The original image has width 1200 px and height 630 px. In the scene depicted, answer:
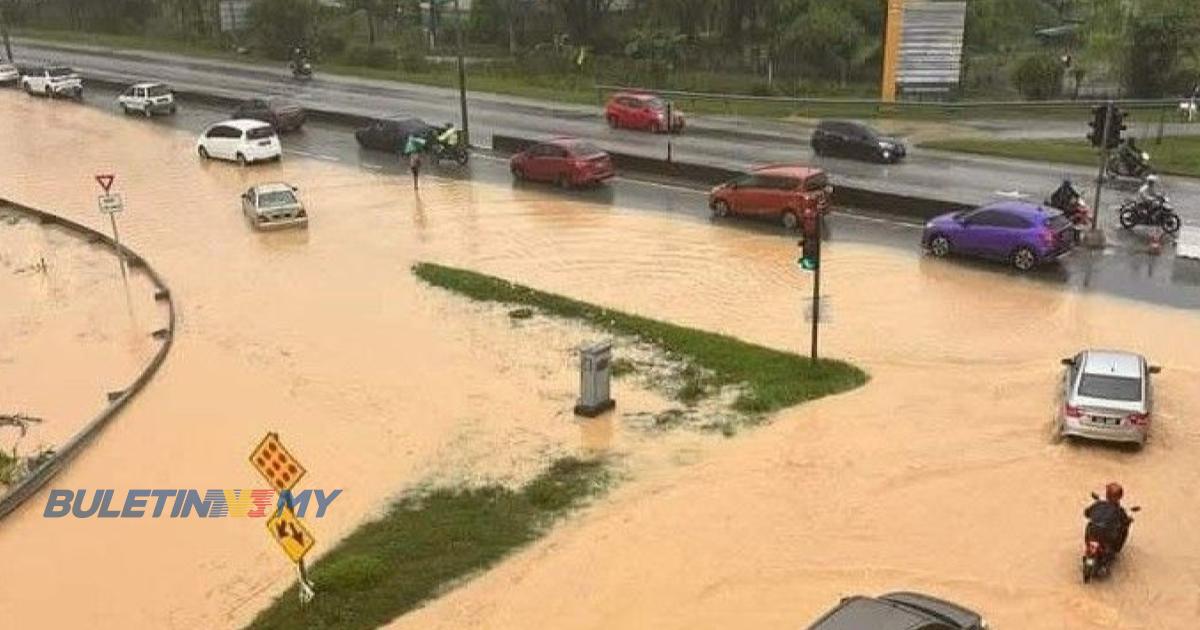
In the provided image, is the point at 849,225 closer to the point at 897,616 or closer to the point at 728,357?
the point at 728,357

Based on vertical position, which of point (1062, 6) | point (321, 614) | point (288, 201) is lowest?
point (321, 614)

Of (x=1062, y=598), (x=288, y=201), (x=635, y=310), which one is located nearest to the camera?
(x=1062, y=598)

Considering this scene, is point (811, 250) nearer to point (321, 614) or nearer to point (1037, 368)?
point (1037, 368)

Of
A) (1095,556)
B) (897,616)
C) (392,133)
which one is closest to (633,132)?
(392,133)

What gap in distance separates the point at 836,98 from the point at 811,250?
3287 cm

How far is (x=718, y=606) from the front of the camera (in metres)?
13.7

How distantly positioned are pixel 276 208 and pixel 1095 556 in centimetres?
2412

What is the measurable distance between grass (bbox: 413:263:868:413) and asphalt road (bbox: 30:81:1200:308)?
23.0ft

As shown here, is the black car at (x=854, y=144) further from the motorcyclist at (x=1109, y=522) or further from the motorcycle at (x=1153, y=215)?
the motorcyclist at (x=1109, y=522)

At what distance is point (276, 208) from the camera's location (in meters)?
31.9

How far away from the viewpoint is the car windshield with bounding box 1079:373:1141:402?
16.9 metres

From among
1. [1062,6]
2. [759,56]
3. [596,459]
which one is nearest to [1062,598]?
[596,459]

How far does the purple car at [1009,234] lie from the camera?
2517 centimetres

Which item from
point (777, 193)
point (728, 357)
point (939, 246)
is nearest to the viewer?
point (728, 357)
